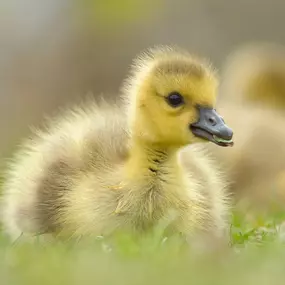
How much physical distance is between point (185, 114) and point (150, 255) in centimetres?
94

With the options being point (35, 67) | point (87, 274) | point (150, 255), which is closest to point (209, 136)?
point (150, 255)

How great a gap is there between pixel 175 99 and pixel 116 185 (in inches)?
16.6

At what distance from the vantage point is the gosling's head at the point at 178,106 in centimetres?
445

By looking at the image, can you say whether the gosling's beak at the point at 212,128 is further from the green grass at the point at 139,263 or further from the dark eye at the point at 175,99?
the green grass at the point at 139,263

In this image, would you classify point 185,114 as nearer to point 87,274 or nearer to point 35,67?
point 87,274

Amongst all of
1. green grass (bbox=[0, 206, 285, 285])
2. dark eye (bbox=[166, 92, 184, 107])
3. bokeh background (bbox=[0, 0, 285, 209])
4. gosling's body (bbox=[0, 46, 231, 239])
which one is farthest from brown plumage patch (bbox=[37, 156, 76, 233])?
bokeh background (bbox=[0, 0, 285, 209])

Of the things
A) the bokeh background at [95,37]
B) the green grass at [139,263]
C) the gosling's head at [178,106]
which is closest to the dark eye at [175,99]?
the gosling's head at [178,106]

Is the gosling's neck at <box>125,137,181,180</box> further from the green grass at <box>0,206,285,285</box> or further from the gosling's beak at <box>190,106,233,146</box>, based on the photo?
the green grass at <box>0,206,285,285</box>

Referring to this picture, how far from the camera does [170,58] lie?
15.2ft

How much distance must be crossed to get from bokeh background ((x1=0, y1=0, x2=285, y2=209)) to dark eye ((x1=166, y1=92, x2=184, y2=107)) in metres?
8.60

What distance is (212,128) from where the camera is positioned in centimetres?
440

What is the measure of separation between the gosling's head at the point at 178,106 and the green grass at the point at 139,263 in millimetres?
480

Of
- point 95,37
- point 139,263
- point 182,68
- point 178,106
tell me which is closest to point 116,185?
point 178,106

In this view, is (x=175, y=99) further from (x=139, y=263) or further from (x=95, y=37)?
(x=95, y=37)
